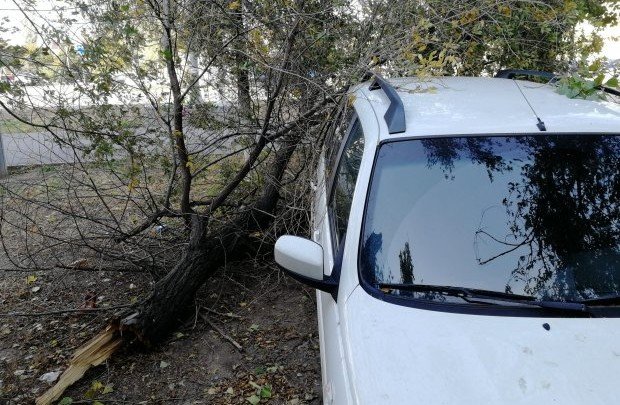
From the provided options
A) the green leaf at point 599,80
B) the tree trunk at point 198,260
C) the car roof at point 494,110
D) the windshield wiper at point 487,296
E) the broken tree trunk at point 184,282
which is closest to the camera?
the windshield wiper at point 487,296

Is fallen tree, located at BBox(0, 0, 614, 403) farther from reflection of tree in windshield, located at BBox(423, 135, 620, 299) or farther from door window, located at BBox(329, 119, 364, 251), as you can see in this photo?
reflection of tree in windshield, located at BBox(423, 135, 620, 299)

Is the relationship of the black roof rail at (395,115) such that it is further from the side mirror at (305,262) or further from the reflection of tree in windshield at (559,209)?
the side mirror at (305,262)

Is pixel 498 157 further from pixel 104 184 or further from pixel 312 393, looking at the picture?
pixel 104 184

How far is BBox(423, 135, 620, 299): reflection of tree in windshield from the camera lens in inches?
76.4

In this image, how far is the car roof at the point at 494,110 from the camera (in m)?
2.34

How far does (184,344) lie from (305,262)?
1.93m

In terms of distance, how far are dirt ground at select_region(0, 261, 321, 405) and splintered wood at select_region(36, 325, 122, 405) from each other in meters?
0.07

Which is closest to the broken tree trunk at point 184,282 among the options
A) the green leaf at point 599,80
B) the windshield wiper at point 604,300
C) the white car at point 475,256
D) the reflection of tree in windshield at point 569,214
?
the white car at point 475,256

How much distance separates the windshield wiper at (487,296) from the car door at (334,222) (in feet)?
1.19

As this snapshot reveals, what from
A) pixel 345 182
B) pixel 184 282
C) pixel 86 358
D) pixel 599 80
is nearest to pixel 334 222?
pixel 345 182

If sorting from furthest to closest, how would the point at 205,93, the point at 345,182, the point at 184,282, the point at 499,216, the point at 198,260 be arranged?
the point at 205,93 → the point at 198,260 → the point at 184,282 → the point at 345,182 → the point at 499,216

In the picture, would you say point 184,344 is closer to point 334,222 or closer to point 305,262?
point 334,222

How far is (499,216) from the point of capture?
2105 millimetres

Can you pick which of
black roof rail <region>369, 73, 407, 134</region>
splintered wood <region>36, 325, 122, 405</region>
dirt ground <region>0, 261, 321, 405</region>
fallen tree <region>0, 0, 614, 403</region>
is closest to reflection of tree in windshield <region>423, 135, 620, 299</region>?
black roof rail <region>369, 73, 407, 134</region>
